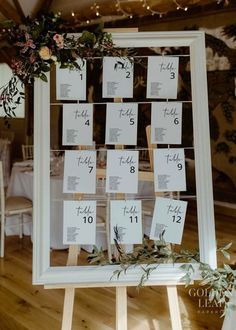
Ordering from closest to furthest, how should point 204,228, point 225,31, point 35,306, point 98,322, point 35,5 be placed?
1. point 204,228
2. point 98,322
3. point 35,306
4. point 225,31
5. point 35,5

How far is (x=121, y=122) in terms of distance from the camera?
173 centimetres

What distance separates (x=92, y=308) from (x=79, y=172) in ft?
4.11

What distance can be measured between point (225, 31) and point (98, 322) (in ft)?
13.5

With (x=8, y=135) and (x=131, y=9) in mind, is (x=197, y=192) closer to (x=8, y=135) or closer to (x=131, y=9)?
(x=131, y=9)

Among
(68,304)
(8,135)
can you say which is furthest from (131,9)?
(68,304)

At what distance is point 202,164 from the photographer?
5.61ft

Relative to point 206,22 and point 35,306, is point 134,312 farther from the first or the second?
point 206,22

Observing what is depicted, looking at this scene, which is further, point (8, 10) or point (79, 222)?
point (8, 10)

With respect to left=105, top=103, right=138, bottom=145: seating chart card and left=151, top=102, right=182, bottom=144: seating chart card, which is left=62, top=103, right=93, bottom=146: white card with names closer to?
left=105, top=103, right=138, bottom=145: seating chart card

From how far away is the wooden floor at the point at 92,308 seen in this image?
90.8 inches

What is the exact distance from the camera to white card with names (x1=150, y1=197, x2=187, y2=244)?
1.75 metres

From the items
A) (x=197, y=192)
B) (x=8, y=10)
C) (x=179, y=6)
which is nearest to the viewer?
(x=197, y=192)

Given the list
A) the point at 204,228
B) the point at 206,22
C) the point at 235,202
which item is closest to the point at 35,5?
the point at 206,22

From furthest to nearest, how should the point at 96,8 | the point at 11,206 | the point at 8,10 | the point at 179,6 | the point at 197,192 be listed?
the point at 8,10 → the point at 96,8 → the point at 179,6 → the point at 11,206 → the point at 197,192
